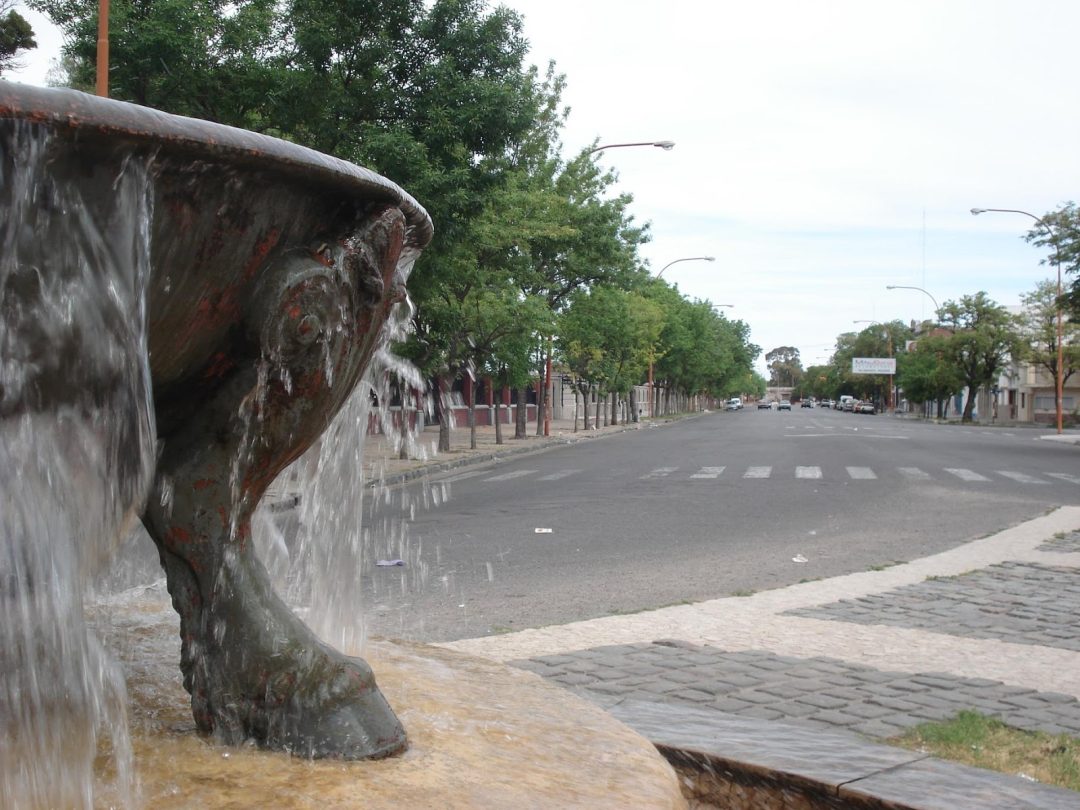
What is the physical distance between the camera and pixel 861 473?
18594mm

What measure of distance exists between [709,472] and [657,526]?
799cm

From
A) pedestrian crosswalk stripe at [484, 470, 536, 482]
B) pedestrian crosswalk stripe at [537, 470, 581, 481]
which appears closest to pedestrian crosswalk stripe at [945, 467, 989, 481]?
pedestrian crosswalk stripe at [537, 470, 581, 481]

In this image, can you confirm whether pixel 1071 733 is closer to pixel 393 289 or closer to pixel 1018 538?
pixel 393 289

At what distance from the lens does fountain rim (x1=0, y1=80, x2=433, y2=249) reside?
181 centimetres

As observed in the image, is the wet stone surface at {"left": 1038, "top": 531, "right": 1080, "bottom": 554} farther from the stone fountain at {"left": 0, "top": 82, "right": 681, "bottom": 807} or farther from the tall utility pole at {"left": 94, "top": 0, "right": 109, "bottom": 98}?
the tall utility pole at {"left": 94, "top": 0, "right": 109, "bottom": 98}

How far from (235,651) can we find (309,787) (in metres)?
0.38

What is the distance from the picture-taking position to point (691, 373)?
80.0 meters

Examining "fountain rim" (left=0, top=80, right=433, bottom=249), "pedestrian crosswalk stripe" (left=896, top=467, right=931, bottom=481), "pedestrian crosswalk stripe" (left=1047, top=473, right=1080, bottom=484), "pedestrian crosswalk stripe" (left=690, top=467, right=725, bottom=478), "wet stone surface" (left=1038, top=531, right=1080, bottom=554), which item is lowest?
"pedestrian crosswalk stripe" (left=1047, top=473, right=1080, bottom=484)

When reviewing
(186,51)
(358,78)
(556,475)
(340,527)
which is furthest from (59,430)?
(556,475)

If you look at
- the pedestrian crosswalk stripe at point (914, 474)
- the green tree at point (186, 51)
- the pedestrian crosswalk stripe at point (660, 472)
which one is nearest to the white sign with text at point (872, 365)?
the pedestrian crosswalk stripe at point (914, 474)

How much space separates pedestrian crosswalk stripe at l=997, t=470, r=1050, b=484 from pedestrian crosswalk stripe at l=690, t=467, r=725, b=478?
4781 millimetres

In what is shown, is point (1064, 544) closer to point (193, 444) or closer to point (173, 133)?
point (193, 444)

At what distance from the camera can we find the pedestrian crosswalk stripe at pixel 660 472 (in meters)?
18.1

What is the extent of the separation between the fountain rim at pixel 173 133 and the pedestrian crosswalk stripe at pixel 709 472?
15784 mm
